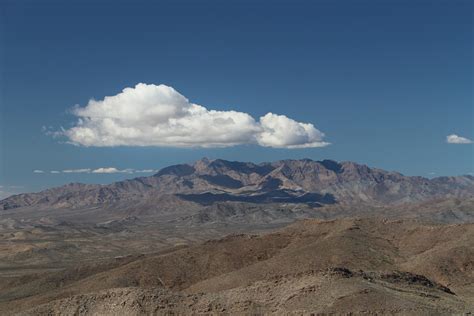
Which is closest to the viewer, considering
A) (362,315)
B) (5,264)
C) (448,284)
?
(362,315)

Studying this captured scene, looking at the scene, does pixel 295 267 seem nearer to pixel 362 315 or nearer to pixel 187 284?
pixel 187 284

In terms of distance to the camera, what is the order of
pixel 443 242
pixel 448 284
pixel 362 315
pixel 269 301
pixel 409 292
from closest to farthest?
pixel 362 315
pixel 269 301
pixel 409 292
pixel 448 284
pixel 443 242

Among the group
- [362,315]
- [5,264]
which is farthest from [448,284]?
[5,264]

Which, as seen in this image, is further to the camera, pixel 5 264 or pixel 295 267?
pixel 5 264

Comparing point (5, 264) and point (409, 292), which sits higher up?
point (409, 292)

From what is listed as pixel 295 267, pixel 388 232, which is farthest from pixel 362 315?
pixel 388 232

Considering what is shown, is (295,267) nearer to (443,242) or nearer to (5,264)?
(443,242)
